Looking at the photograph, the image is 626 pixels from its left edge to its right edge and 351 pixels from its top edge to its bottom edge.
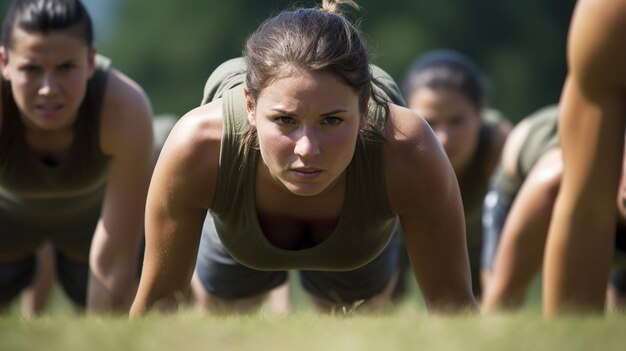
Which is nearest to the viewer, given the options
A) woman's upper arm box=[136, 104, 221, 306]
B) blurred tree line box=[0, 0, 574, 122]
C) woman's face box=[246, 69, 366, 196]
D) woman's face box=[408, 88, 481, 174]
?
woman's face box=[246, 69, 366, 196]

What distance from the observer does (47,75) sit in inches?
231

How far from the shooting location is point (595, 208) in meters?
4.35

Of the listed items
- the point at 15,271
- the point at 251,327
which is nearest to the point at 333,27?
the point at 251,327

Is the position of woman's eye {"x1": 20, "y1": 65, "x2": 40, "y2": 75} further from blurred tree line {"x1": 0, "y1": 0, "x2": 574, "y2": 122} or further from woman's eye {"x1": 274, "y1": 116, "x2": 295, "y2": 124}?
blurred tree line {"x1": 0, "y1": 0, "x2": 574, "y2": 122}

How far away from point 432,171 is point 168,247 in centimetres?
105

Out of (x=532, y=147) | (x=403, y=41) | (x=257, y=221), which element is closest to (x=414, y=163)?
(x=257, y=221)

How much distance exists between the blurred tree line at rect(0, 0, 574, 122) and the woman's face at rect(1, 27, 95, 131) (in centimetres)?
1370

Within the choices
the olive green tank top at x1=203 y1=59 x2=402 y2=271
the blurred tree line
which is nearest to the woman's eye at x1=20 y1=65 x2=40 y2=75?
the olive green tank top at x1=203 y1=59 x2=402 y2=271

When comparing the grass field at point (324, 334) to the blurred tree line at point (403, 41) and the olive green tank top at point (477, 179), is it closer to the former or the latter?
the olive green tank top at point (477, 179)

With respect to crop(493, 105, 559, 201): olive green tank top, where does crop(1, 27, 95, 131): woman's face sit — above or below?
above

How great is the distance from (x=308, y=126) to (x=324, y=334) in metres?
0.97

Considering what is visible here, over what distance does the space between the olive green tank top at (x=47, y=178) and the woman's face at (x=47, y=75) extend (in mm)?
80

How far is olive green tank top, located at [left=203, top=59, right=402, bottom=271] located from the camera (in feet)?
15.0

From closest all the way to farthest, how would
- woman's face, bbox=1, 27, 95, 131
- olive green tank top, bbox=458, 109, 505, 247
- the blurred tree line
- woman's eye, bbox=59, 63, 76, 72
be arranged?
woman's face, bbox=1, 27, 95, 131
woman's eye, bbox=59, 63, 76, 72
olive green tank top, bbox=458, 109, 505, 247
the blurred tree line
